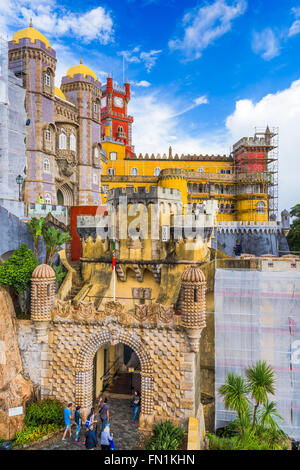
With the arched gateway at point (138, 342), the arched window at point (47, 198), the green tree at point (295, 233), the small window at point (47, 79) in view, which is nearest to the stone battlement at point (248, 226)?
the green tree at point (295, 233)

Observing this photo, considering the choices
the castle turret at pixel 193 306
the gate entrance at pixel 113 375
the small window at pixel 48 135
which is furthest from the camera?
the small window at pixel 48 135

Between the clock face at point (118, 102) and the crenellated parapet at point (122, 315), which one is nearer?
the crenellated parapet at point (122, 315)

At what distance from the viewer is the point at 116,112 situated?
65.3m

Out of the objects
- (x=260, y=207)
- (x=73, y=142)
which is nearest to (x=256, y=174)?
(x=260, y=207)

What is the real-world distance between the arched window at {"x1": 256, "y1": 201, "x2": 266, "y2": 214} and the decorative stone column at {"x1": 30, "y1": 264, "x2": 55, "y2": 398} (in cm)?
4279

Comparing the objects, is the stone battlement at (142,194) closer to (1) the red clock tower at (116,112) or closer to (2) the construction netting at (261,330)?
(2) the construction netting at (261,330)

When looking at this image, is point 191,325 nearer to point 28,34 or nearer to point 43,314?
point 43,314

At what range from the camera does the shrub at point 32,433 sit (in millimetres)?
14805

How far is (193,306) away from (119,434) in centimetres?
723

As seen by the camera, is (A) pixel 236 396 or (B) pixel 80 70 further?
(B) pixel 80 70

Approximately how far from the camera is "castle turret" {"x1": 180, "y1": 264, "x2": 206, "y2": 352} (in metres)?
14.6

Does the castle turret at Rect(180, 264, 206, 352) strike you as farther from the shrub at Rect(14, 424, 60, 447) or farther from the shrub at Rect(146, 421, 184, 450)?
the shrub at Rect(14, 424, 60, 447)

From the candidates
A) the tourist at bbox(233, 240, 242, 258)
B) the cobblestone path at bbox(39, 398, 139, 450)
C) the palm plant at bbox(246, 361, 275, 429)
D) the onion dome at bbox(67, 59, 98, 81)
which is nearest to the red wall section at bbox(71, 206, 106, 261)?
the cobblestone path at bbox(39, 398, 139, 450)

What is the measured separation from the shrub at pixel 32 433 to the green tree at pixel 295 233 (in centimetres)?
4157
